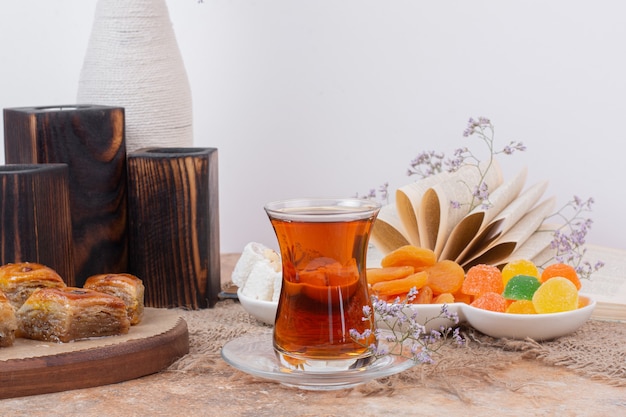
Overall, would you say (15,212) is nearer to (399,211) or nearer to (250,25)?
(399,211)

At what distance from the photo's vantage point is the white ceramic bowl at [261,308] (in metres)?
1.06

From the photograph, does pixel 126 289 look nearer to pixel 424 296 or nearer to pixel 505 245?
pixel 424 296

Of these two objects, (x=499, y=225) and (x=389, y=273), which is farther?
(x=499, y=225)

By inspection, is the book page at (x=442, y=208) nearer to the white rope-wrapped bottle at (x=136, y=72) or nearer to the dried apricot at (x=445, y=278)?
the dried apricot at (x=445, y=278)

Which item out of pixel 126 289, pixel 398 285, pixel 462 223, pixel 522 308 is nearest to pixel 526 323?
pixel 522 308

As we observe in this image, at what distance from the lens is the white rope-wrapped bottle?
135cm

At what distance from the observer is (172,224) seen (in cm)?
121

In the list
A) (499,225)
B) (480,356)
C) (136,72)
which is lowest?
(480,356)

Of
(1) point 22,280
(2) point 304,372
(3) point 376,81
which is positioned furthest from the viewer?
(3) point 376,81

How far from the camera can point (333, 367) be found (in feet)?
2.69

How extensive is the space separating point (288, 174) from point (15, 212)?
91 cm

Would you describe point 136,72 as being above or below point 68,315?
above

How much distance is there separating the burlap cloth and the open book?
0.18 metres

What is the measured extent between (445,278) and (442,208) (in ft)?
0.64
